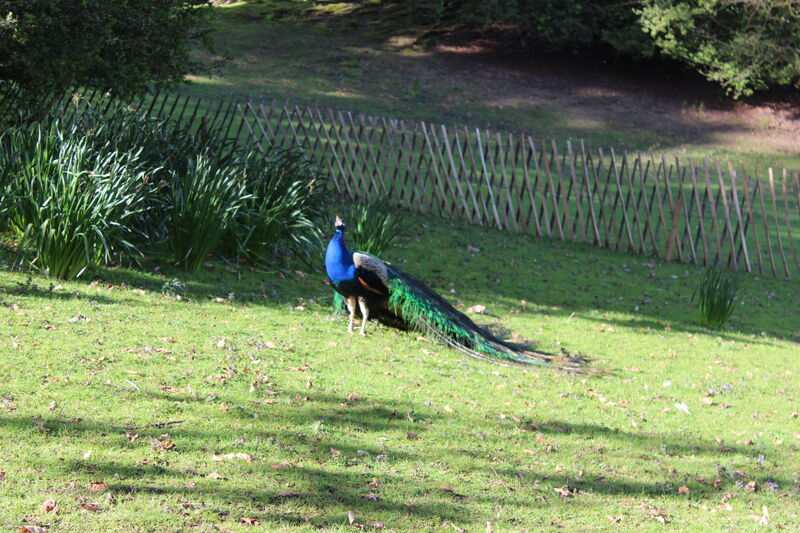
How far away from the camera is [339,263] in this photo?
690 cm

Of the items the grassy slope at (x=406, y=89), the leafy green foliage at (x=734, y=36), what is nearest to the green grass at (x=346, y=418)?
the grassy slope at (x=406, y=89)

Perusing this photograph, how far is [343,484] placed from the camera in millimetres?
4363

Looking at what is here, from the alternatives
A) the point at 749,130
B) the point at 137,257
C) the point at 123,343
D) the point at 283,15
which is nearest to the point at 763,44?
the point at 749,130

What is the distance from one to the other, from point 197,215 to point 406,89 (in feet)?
58.6

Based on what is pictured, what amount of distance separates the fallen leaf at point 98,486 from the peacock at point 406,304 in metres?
3.24

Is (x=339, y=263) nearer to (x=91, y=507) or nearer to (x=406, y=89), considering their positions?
(x=91, y=507)

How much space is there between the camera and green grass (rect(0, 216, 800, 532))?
4.12 metres

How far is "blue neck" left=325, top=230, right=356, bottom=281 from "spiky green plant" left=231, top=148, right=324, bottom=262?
2114 mm

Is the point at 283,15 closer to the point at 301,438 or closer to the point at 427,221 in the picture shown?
the point at 427,221

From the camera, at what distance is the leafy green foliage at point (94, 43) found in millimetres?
8892

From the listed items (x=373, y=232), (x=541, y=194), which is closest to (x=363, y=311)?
(x=373, y=232)

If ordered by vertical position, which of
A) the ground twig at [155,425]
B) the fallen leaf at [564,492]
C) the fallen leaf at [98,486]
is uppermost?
the fallen leaf at [98,486]

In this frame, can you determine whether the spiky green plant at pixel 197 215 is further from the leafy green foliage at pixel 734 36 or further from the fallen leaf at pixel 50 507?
the leafy green foliage at pixel 734 36

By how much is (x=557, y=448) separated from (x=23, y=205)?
5317 millimetres
